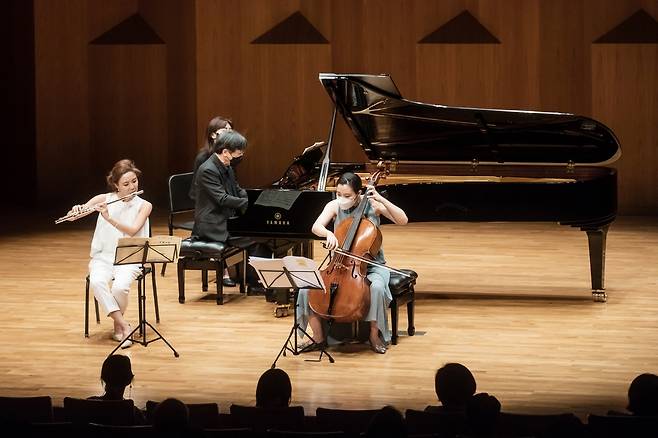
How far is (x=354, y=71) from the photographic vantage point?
42.7 ft

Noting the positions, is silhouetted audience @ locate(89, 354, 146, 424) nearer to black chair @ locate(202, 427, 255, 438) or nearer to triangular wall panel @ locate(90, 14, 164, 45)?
black chair @ locate(202, 427, 255, 438)

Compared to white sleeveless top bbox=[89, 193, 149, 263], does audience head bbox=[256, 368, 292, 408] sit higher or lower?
lower

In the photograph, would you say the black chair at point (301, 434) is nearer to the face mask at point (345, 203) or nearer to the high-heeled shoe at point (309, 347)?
the high-heeled shoe at point (309, 347)

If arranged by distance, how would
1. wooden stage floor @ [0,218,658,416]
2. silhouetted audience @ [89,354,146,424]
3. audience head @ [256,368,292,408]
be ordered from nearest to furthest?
audience head @ [256,368,292,408] < silhouetted audience @ [89,354,146,424] < wooden stage floor @ [0,218,658,416]

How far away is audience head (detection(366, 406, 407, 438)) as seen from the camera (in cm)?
375

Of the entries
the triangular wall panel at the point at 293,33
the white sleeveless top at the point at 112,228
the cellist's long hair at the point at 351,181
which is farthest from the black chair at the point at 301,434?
the triangular wall panel at the point at 293,33

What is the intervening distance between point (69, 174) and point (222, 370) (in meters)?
7.30

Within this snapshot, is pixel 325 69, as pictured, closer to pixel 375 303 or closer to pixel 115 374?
pixel 375 303

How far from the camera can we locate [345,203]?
282 inches

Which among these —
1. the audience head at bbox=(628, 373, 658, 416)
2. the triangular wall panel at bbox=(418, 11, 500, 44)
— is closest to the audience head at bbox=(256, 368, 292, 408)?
the audience head at bbox=(628, 373, 658, 416)

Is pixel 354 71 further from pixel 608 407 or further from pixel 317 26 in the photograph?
A: pixel 608 407

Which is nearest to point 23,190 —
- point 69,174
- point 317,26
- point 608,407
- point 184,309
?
point 69,174

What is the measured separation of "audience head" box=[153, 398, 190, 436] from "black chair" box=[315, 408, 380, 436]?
2.10 feet

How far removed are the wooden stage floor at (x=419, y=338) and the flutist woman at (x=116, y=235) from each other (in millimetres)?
243
